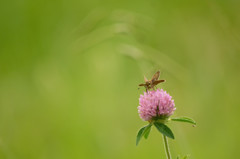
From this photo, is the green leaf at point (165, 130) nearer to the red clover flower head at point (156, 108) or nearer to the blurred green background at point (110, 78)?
the red clover flower head at point (156, 108)

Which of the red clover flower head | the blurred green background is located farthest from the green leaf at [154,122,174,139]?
the blurred green background

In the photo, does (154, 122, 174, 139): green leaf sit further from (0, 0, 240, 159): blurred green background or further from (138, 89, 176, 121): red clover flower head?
(0, 0, 240, 159): blurred green background

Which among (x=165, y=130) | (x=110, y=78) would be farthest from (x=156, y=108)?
(x=110, y=78)

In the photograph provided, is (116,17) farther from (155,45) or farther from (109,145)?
(155,45)

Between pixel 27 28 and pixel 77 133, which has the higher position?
pixel 27 28

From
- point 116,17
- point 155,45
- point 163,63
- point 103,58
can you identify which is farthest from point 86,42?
point 155,45

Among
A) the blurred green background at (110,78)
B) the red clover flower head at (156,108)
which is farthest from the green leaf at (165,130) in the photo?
the blurred green background at (110,78)

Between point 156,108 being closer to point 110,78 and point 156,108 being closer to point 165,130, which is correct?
point 165,130
